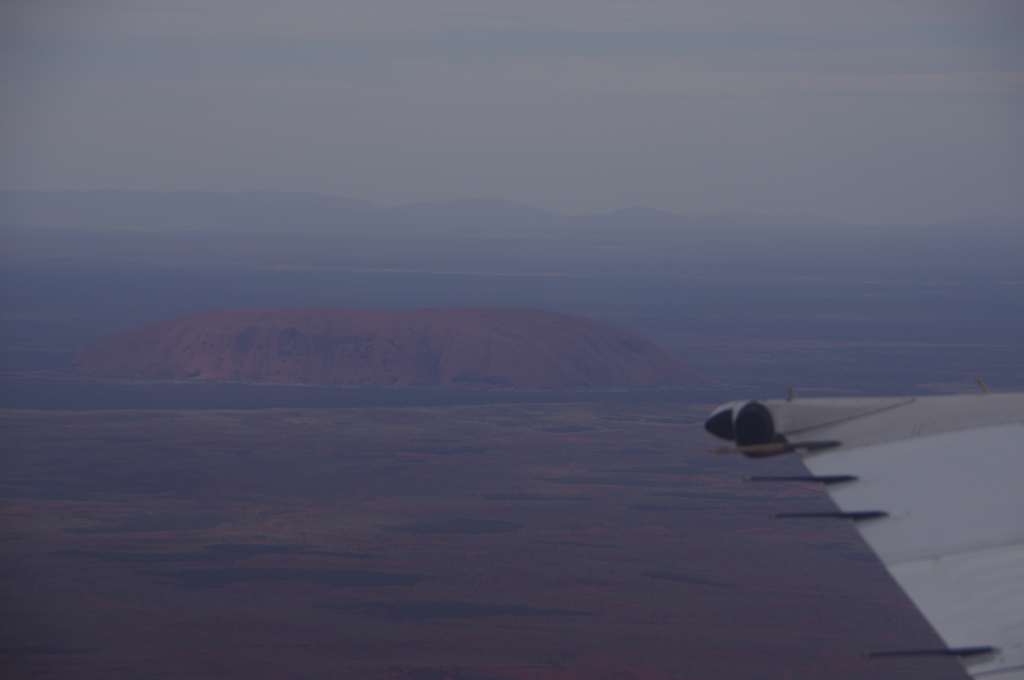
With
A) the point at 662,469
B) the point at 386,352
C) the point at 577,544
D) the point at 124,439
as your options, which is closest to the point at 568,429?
the point at 662,469

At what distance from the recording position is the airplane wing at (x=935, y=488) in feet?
21.1

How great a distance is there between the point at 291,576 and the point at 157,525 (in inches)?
709

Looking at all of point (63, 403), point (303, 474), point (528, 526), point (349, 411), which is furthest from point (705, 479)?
point (63, 403)

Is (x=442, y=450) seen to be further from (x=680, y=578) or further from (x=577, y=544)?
(x=680, y=578)

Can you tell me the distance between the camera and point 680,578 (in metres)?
67.9

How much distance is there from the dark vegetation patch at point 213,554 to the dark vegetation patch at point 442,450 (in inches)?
1233

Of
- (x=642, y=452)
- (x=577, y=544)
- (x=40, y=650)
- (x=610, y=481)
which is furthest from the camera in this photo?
(x=642, y=452)

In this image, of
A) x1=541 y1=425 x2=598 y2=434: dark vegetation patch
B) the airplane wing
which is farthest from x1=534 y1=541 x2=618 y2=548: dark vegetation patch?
the airplane wing

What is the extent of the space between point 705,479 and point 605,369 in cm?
5946

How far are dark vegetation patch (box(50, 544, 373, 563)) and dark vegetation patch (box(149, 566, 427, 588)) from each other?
2.66m

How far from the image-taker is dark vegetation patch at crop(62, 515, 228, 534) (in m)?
78.6

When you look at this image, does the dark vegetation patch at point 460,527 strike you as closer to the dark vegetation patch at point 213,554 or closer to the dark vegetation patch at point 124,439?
the dark vegetation patch at point 213,554

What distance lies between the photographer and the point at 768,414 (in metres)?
8.95

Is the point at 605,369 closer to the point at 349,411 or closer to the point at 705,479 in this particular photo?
the point at 349,411
